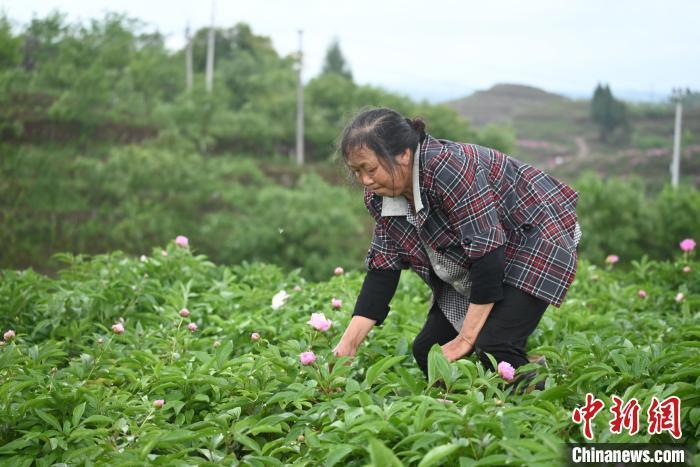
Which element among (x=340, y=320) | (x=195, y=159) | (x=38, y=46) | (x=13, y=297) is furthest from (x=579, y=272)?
(x=38, y=46)

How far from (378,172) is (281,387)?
716mm

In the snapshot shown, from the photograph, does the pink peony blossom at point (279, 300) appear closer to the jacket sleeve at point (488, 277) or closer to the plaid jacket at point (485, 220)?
the plaid jacket at point (485, 220)

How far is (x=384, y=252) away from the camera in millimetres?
2826

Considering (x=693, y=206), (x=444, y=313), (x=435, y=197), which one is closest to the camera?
(x=435, y=197)

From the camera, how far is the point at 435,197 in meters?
2.58

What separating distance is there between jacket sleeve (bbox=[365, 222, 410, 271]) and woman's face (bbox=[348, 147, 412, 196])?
10.4 inches

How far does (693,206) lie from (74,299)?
17.6 metres

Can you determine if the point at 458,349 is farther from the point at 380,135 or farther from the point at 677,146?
the point at 677,146

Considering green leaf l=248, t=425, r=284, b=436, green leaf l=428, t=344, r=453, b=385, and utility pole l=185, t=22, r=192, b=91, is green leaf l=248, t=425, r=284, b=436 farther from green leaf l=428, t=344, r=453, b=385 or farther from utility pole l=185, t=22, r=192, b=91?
utility pole l=185, t=22, r=192, b=91

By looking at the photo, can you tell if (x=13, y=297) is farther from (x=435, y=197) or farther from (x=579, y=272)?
(x=579, y=272)

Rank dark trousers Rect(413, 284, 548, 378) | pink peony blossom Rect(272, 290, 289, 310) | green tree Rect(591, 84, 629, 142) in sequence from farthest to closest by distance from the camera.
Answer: green tree Rect(591, 84, 629, 142) → pink peony blossom Rect(272, 290, 289, 310) → dark trousers Rect(413, 284, 548, 378)

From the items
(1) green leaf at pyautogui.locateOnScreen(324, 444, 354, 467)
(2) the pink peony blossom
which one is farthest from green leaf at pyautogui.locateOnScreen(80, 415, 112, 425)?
(2) the pink peony blossom

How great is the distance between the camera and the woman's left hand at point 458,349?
8.65 ft

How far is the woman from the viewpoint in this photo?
253 cm
